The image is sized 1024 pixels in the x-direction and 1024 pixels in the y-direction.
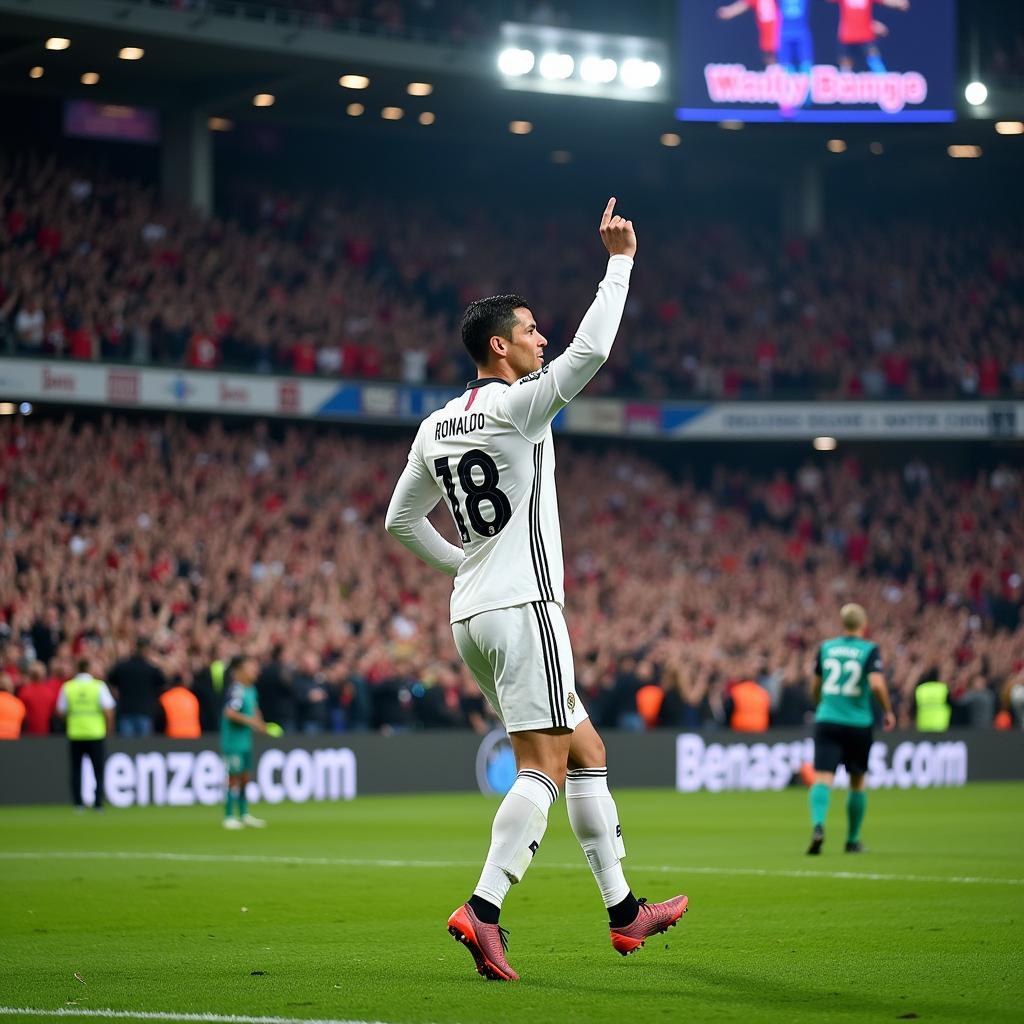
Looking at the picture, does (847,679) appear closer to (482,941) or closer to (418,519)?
(418,519)

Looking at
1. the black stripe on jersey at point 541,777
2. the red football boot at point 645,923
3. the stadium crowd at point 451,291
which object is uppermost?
the stadium crowd at point 451,291

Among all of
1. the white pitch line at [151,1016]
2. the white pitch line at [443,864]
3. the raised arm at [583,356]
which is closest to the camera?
the white pitch line at [151,1016]

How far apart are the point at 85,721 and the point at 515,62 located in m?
19.7

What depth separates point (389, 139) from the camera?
4378 cm

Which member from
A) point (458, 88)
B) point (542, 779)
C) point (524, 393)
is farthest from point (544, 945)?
point (458, 88)

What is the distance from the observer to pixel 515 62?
36.4 meters

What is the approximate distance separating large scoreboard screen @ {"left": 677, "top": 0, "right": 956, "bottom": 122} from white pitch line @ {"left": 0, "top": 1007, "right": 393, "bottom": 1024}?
112 ft

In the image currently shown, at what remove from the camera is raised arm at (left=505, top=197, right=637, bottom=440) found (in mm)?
6793

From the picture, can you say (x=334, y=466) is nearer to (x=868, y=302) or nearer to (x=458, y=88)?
(x=458, y=88)

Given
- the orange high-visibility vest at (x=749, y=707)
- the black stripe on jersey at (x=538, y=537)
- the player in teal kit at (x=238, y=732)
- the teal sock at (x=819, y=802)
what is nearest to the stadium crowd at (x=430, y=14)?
the orange high-visibility vest at (x=749, y=707)

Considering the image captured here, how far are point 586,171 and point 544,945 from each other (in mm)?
39265

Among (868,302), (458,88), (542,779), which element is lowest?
(542,779)

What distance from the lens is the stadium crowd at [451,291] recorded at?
1310 inches

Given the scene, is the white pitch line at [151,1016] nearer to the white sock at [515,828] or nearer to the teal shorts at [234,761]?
the white sock at [515,828]
